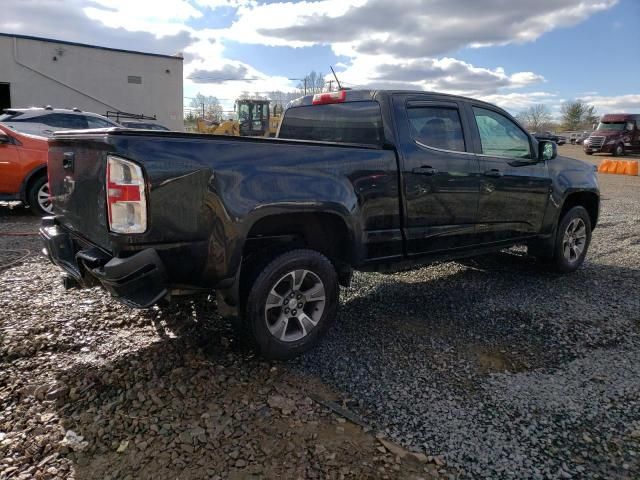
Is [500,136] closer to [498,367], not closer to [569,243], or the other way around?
[569,243]

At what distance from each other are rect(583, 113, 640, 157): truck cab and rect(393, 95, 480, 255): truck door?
29.1m

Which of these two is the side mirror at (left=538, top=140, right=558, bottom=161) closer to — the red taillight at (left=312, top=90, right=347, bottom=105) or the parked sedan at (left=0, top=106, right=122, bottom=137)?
the red taillight at (left=312, top=90, right=347, bottom=105)

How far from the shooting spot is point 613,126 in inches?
1139

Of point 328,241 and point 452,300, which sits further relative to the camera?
point 452,300

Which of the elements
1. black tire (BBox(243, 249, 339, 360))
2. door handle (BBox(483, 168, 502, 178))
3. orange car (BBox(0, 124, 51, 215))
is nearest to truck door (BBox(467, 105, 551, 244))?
door handle (BBox(483, 168, 502, 178))

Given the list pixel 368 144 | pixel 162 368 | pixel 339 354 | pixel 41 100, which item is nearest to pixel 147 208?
pixel 162 368

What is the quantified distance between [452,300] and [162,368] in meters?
2.80

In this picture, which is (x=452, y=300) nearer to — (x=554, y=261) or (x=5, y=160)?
(x=554, y=261)

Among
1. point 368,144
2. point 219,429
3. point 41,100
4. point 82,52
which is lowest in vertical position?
point 219,429

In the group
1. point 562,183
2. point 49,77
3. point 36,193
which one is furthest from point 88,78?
point 562,183

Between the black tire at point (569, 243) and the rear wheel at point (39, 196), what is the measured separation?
284 inches

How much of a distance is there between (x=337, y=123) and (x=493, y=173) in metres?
1.55

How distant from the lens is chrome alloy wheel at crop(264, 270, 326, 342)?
3.28 meters

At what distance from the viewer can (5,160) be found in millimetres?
7320
